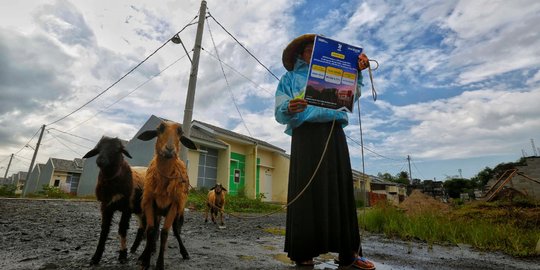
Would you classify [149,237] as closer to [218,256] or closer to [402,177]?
[218,256]

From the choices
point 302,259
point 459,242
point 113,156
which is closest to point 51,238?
point 113,156

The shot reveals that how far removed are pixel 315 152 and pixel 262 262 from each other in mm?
1403

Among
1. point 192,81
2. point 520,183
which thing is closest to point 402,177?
point 520,183

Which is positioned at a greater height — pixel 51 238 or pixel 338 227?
pixel 338 227

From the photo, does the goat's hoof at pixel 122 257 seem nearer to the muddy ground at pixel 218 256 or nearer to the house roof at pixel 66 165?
the muddy ground at pixel 218 256

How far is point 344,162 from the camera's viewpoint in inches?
132

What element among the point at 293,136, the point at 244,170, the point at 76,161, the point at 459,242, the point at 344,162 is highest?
→ the point at 76,161

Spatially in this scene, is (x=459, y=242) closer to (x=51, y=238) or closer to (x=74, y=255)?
(x=74, y=255)

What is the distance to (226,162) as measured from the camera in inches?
849

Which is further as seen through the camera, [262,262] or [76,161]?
[76,161]

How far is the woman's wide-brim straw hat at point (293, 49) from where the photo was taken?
3.61 metres

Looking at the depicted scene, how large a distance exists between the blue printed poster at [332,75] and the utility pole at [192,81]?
6956 millimetres

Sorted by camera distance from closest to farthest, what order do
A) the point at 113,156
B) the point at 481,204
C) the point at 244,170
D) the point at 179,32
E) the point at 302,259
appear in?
the point at 302,259, the point at 113,156, the point at 481,204, the point at 179,32, the point at 244,170

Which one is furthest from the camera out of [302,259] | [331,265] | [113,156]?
[113,156]
